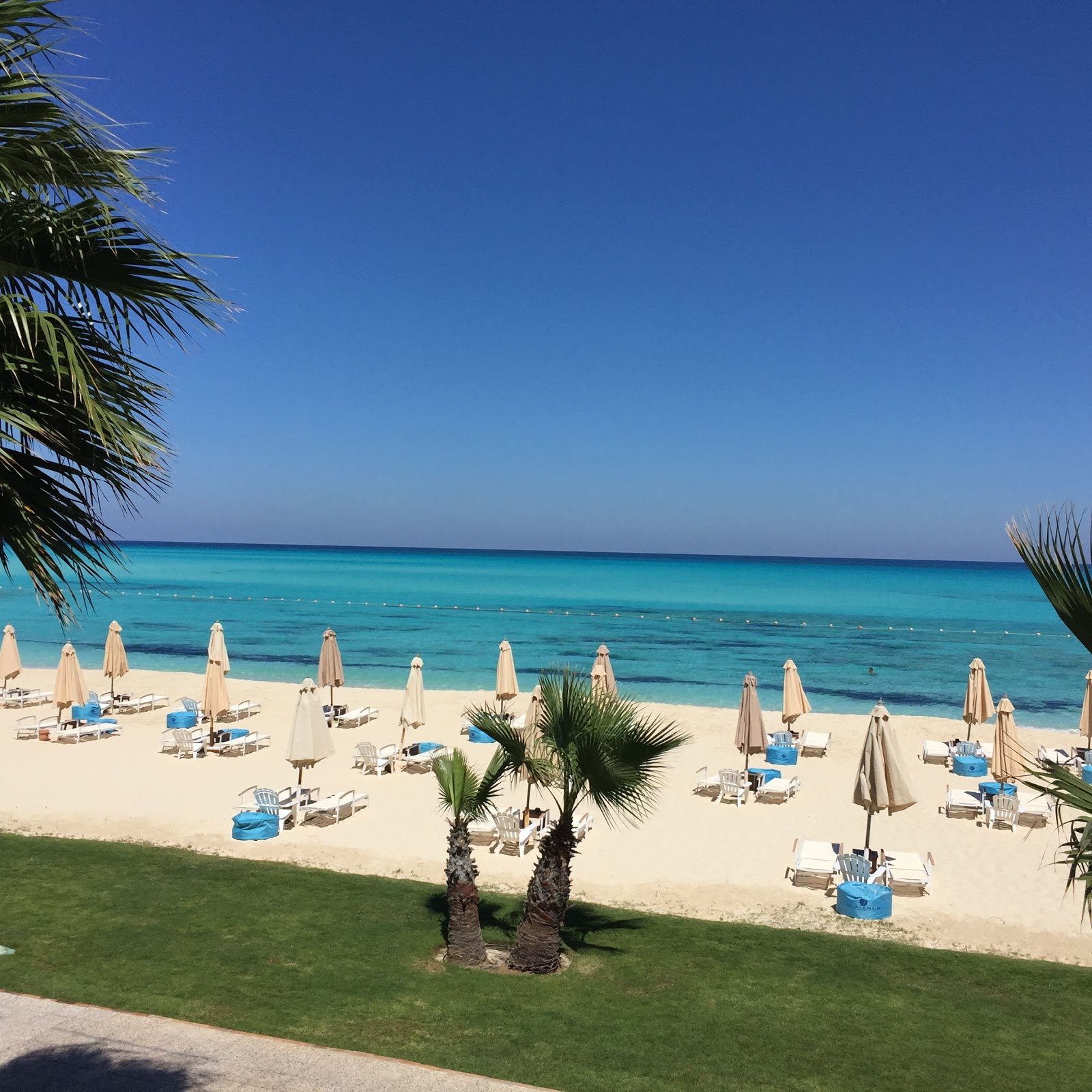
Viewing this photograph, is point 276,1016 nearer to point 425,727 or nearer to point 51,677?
point 425,727

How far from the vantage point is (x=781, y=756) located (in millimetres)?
17875

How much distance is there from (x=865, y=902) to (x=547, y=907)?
4.43 m

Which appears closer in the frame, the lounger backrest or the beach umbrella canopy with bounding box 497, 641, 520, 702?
the lounger backrest

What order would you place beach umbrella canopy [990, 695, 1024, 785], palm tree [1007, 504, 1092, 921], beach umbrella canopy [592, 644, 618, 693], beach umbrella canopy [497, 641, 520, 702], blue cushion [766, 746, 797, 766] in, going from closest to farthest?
palm tree [1007, 504, 1092, 921], beach umbrella canopy [990, 695, 1024, 785], beach umbrella canopy [592, 644, 618, 693], blue cushion [766, 746, 797, 766], beach umbrella canopy [497, 641, 520, 702]

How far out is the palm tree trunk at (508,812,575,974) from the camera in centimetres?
765

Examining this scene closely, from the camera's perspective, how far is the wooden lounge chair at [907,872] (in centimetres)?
1083

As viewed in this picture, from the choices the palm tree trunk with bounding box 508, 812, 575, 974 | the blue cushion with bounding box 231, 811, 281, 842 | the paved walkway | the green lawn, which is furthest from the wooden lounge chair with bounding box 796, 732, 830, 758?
the paved walkway

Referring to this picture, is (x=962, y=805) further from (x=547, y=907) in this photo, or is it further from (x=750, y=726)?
(x=547, y=907)

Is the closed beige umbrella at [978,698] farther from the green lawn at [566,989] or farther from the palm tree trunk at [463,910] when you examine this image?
the palm tree trunk at [463,910]

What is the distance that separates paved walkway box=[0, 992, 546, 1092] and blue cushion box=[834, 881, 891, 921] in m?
5.68

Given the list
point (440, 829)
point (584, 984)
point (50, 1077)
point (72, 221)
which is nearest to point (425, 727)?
point (440, 829)

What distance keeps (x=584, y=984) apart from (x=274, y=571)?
10944cm

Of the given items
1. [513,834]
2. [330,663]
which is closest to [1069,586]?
[513,834]

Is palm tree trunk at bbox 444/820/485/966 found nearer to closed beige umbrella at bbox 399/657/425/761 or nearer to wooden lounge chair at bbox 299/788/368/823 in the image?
wooden lounge chair at bbox 299/788/368/823
